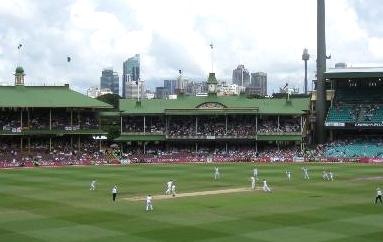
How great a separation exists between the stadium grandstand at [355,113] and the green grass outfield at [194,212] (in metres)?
32.4

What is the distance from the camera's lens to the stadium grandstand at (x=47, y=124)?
8556 cm

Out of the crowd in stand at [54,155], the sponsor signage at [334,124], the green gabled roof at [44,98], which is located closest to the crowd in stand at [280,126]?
the sponsor signage at [334,124]

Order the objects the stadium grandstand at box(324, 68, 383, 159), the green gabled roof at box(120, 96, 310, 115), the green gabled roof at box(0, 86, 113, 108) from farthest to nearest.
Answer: the green gabled roof at box(120, 96, 310, 115)
the green gabled roof at box(0, 86, 113, 108)
the stadium grandstand at box(324, 68, 383, 159)

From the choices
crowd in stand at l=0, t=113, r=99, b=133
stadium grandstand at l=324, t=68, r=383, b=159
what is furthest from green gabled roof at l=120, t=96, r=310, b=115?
crowd in stand at l=0, t=113, r=99, b=133

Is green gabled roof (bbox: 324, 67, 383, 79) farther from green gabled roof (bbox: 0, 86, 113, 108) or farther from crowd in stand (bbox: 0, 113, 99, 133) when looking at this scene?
crowd in stand (bbox: 0, 113, 99, 133)

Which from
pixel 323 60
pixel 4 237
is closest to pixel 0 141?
pixel 323 60

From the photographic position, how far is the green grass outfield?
27156 mm

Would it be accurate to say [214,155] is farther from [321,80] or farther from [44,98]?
[44,98]

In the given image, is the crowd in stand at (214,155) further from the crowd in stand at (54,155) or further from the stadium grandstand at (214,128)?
the crowd in stand at (54,155)

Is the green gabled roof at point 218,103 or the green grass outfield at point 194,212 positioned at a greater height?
the green gabled roof at point 218,103

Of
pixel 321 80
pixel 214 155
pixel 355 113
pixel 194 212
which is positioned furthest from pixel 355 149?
pixel 194 212

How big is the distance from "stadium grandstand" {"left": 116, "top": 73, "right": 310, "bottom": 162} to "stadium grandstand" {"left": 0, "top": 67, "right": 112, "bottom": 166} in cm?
583

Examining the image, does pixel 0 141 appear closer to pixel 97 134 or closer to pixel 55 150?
pixel 55 150

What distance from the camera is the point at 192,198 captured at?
40.3m
